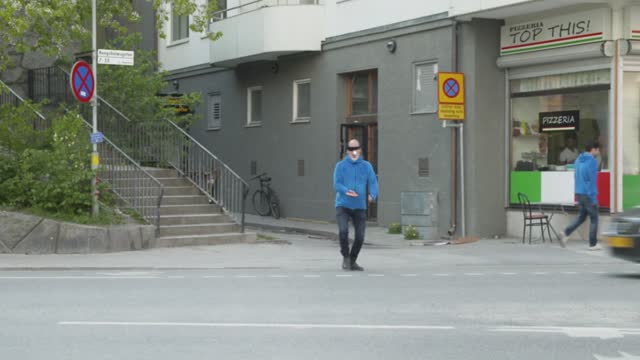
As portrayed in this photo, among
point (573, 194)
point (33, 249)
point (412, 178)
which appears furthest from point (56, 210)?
point (573, 194)

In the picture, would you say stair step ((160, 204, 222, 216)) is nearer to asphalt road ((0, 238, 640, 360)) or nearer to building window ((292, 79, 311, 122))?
asphalt road ((0, 238, 640, 360))

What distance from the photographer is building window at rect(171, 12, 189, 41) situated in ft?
106

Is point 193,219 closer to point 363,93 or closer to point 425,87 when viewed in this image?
point 425,87

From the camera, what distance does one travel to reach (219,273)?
14391mm

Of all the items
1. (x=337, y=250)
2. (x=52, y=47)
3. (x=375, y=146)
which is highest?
(x=52, y=47)

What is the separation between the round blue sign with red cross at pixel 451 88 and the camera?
67.4 feet

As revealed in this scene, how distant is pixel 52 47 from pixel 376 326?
557 inches

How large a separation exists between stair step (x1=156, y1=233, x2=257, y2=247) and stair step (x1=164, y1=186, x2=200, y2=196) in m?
1.73

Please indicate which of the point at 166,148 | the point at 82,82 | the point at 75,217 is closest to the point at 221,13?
the point at 166,148

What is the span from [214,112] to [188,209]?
10971 mm

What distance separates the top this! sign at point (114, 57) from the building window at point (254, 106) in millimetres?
10747

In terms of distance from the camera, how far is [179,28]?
32.8m

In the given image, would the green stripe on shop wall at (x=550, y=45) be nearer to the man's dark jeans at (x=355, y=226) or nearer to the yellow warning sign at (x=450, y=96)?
the yellow warning sign at (x=450, y=96)

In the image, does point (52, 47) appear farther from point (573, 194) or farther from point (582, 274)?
point (582, 274)
